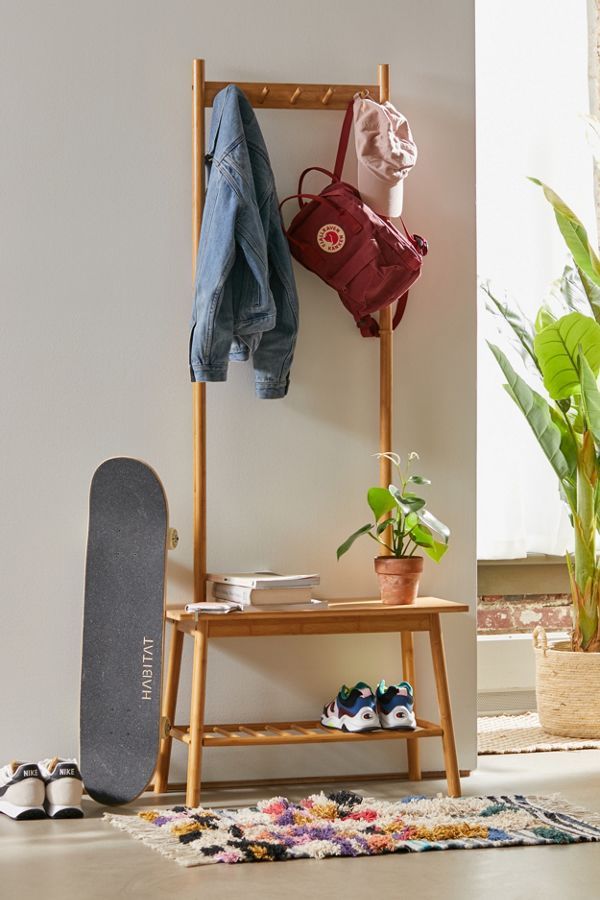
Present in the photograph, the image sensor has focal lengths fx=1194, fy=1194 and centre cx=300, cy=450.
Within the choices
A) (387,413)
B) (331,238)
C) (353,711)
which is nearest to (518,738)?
(353,711)

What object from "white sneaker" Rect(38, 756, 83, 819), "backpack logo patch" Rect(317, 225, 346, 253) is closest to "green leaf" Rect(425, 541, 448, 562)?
"backpack logo patch" Rect(317, 225, 346, 253)

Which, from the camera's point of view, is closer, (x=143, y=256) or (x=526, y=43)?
(x=143, y=256)

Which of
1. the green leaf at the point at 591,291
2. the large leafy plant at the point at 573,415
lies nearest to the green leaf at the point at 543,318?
the large leafy plant at the point at 573,415

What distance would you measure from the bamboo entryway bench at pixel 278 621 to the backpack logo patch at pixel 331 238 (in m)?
0.23

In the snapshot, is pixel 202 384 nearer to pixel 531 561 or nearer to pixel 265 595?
pixel 265 595

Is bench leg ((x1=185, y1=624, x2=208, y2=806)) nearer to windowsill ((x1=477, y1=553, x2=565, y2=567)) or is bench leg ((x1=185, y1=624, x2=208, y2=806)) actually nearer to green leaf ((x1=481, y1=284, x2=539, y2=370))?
green leaf ((x1=481, y1=284, x2=539, y2=370))

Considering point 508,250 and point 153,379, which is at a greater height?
point 508,250

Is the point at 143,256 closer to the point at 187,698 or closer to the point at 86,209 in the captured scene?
the point at 86,209

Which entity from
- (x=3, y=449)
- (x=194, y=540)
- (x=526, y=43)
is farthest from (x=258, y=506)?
(x=526, y=43)

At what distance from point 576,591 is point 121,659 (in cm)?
159

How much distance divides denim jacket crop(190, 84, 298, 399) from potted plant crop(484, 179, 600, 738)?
0.94 meters

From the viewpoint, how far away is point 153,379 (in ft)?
9.93

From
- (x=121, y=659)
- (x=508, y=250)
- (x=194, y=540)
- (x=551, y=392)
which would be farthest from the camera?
(x=508, y=250)

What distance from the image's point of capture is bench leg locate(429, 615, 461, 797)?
2854 millimetres
